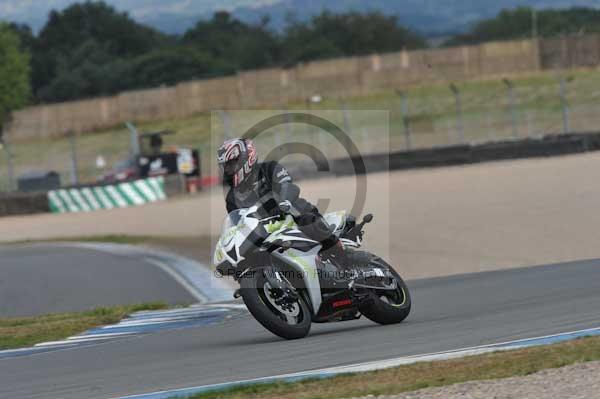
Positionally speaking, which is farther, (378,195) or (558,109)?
(558,109)

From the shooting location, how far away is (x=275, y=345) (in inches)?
339

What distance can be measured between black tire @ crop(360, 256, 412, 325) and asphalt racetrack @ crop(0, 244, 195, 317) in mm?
5275

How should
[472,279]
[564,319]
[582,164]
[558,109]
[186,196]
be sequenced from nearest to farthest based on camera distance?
1. [564,319]
2. [472,279]
3. [582,164]
4. [186,196]
5. [558,109]

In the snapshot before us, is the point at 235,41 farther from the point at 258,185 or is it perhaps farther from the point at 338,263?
the point at 258,185

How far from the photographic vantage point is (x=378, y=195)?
27.2 meters

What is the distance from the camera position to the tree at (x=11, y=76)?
70.1 metres

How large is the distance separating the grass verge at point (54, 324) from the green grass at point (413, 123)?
2419 cm

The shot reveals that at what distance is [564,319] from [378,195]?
18627 millimetres

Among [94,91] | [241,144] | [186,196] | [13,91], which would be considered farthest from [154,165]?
[94,91]

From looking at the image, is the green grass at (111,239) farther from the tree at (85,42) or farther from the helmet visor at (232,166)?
the tree at (85,42)

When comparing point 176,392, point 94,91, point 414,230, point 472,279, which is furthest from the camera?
point 94,91

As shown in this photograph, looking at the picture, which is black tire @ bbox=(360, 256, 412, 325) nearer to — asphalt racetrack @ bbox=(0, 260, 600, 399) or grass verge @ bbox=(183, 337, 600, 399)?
asphalt racetrack @ bbox=(0, 260, 600, 399)

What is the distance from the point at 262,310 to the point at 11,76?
66.9m

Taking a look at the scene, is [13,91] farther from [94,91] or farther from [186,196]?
[186,196]
